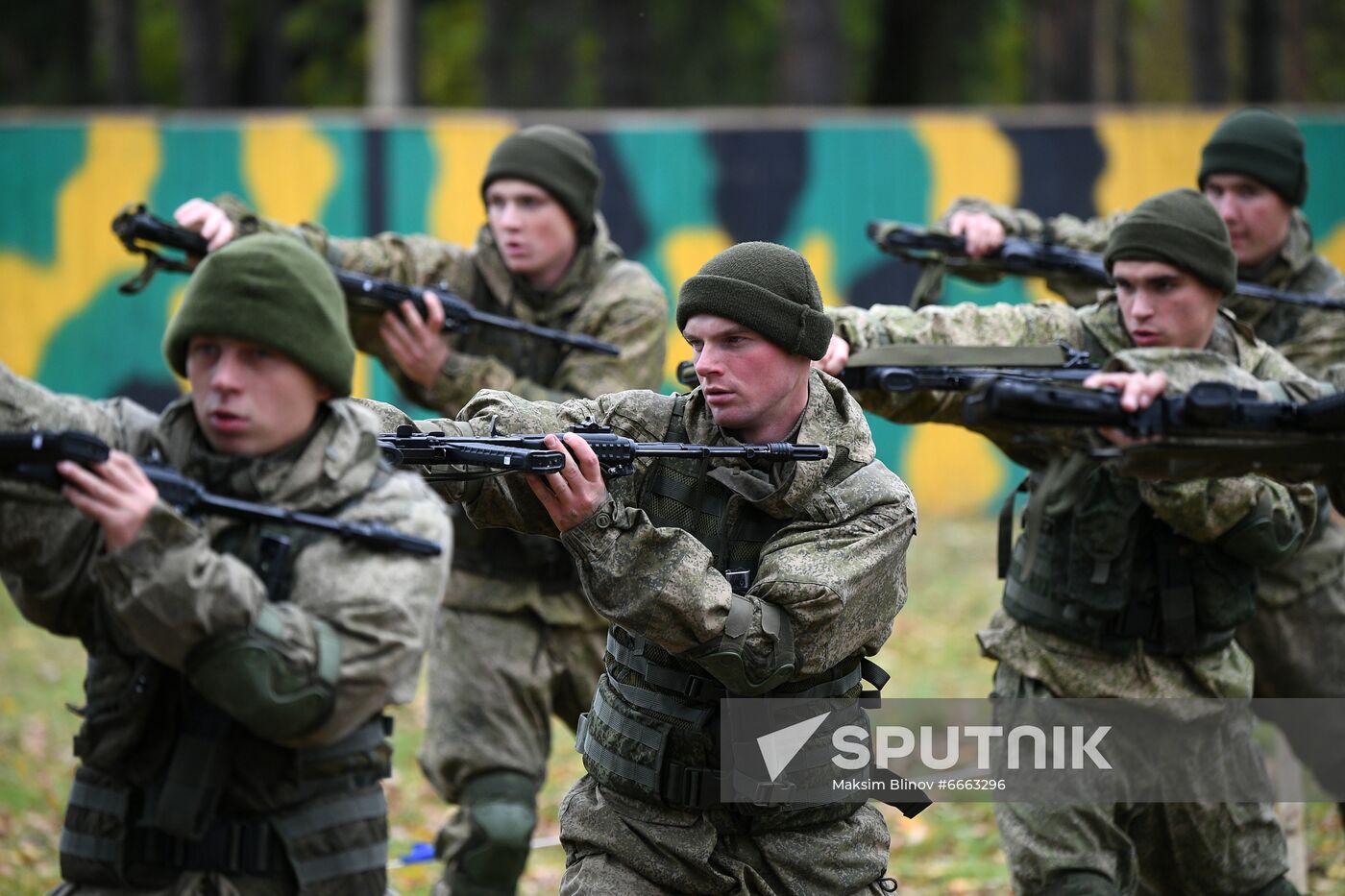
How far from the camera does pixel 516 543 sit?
7016 mm

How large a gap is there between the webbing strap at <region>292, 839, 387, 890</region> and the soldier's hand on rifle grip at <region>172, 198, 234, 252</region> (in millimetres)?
3313

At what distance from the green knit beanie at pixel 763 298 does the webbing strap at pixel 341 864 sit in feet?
5.06

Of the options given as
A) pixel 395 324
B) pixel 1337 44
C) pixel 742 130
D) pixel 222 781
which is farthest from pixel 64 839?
pixel 1337 44

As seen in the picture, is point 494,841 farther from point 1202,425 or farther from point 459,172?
point 459,172

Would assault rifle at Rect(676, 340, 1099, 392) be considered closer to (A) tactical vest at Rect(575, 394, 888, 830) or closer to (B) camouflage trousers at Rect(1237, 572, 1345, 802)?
(A) tactical vest at Rect(575, 394, 888, 830)

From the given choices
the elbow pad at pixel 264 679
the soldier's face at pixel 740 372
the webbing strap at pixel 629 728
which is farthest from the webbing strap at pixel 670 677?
the elbow pad at pixel 264 679

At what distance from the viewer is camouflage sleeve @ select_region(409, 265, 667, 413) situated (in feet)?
22.9

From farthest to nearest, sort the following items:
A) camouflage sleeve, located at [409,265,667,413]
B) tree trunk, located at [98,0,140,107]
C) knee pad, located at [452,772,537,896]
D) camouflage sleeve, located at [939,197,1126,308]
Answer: tree trunk, located at [98,0,140,107], camouflage sleeve, located at [939,197,1126,308], camouflage sleeve, located at [409,265,667,413], knee pad, located at [452,772,537,896]

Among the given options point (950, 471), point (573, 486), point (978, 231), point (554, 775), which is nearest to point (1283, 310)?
point (978, 231)

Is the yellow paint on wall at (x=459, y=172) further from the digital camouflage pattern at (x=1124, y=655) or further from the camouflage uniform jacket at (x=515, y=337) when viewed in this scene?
the digital camouflage pattern at (x=1124, y=655)

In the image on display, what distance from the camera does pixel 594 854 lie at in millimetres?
4805

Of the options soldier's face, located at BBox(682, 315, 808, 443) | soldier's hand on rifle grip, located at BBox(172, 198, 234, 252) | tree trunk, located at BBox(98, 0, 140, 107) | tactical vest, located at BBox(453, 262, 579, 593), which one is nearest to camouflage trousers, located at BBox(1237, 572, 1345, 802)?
tactical vest, located at BBox(453, 262, 579, 593)

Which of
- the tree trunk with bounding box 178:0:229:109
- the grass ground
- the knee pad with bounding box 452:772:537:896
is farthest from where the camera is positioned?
the tree trunk with bounding box 178:0:229:109

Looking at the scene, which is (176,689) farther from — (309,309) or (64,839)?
(309,309)
